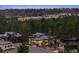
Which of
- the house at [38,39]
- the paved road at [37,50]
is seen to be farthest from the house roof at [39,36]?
the paved road at [37,50]

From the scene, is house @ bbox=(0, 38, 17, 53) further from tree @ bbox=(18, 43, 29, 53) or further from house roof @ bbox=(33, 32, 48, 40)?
house roof @ bbox=(33, 32, 48, 40)

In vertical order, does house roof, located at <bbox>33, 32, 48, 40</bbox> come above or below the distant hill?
below

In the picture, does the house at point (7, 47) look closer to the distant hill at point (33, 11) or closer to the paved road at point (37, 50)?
the paved road at point (37, 50)

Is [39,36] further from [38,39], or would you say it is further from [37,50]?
[37,50]

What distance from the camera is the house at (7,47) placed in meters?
1.26

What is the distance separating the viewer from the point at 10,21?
4.20 ft

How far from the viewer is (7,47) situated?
1265 mm

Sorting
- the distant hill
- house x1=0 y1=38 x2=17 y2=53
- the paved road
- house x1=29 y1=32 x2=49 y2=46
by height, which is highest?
the distant hill

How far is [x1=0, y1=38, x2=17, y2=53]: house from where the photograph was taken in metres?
1.26

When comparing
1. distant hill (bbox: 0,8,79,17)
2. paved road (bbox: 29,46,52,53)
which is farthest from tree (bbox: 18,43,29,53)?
distant hill (bbox: 0,8,79,17)

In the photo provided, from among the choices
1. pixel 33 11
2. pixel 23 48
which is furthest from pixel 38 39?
pixel 33 11
